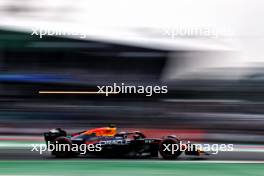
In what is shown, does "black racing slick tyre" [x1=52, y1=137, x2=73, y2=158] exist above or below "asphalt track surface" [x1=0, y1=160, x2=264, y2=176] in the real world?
above

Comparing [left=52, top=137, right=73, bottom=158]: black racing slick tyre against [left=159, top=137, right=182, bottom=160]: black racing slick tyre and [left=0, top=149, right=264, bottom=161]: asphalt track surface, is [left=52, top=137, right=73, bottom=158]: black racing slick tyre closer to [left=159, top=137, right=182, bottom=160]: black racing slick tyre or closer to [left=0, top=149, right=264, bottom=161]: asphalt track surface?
[left=0, top=149, right=264, bottom=161]: asphalt track surface

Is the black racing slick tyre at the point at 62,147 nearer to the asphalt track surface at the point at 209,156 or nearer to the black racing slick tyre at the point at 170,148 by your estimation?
the asphalt track surface at the point at 209,156

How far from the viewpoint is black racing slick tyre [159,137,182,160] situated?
13.0ft

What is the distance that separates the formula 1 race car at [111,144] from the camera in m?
Answer: 3.96

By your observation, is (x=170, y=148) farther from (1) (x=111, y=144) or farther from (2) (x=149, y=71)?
(2) (x=149, y=71)

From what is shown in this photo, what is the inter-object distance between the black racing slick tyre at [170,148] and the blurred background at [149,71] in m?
0.06

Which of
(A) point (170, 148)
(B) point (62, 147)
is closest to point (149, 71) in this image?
(A) point (170, 148)

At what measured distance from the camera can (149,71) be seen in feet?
13.1

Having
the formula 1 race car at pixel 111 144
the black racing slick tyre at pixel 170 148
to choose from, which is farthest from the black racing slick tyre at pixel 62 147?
the black racing slick tyre at pixel 170 148

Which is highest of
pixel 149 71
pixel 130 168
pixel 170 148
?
pixel 149 71

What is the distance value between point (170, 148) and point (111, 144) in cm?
40

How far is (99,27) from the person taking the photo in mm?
4031

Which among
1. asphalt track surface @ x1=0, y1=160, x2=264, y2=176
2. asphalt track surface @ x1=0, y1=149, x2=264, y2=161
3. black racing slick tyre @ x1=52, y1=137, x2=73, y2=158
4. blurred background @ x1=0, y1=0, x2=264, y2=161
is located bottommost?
asphalt track surface @ x1=0, y1=160, x2=264, y2=176

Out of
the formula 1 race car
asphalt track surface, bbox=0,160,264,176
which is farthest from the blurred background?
asphalt track surface, bbox=0,160,264,176
